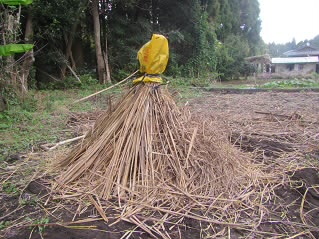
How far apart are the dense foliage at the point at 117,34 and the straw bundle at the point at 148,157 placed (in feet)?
25.3

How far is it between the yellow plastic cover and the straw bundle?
0.27ft

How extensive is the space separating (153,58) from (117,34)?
39.8 ft

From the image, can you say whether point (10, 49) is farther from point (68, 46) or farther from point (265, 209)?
point (68, 46)

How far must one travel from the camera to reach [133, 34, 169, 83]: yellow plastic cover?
2.73 meters

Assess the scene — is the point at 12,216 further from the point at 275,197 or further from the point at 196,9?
the point at 196,9

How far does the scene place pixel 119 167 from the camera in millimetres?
2494

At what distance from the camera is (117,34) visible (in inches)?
561

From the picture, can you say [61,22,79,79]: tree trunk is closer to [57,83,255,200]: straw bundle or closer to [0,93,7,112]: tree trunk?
[0,93,7,112]: tree trunk

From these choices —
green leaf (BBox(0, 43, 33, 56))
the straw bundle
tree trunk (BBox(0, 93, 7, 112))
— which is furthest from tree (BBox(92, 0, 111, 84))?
the straw bundle

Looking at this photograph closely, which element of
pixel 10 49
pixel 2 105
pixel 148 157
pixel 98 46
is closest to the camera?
pixel 148 157

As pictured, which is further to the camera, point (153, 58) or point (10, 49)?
point (10, 49)

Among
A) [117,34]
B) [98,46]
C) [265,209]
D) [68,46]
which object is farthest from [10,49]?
[117,34]

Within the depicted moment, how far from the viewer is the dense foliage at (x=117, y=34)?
450 inches

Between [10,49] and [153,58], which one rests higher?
[10,49]
